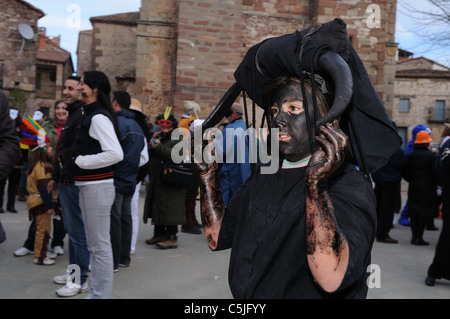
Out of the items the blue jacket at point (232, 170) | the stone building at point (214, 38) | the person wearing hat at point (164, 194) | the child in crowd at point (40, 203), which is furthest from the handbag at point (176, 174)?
the stone building at point (214, 38)

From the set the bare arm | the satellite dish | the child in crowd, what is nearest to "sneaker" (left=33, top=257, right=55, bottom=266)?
the child in crowd

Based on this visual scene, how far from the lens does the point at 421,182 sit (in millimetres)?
7090

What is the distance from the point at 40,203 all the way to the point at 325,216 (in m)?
4.56

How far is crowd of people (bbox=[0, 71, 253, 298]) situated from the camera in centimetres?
368

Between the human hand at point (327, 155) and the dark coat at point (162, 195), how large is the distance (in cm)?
482

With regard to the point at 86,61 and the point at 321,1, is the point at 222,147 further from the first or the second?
the point at 86,61

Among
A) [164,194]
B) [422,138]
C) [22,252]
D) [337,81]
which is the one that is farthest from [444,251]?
[22,252]

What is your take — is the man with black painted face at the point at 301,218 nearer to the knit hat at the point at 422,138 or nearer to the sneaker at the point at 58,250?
the sneaker at the point at 58,250
